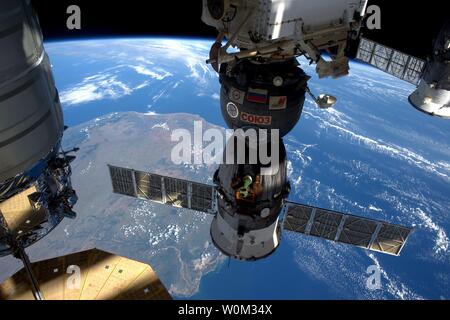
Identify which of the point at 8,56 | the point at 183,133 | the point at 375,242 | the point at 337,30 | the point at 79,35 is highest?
the point at 337,30

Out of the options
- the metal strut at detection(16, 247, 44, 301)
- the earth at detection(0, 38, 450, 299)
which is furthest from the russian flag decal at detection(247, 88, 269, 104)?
the earth at detection(0, 38, 450, 299)

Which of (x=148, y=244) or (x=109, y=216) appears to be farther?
(x=109, y=216)

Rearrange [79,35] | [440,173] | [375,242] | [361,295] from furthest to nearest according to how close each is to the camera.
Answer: [440,173] → [361,295] → [79,35] → [375,242]

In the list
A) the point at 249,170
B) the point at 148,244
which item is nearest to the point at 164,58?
the point at 148,244

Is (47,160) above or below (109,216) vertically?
above

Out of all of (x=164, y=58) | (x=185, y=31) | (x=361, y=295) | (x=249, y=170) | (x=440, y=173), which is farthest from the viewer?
(x=164, y=58)

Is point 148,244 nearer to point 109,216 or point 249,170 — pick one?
point 109,216

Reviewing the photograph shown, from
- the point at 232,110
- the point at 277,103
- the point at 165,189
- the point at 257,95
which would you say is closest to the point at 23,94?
the point at 232,110

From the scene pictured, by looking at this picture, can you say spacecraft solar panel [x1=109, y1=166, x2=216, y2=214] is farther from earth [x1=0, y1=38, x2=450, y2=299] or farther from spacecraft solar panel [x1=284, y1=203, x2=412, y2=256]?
earth [x1=0, y1=38, x2=450, y2=299]
